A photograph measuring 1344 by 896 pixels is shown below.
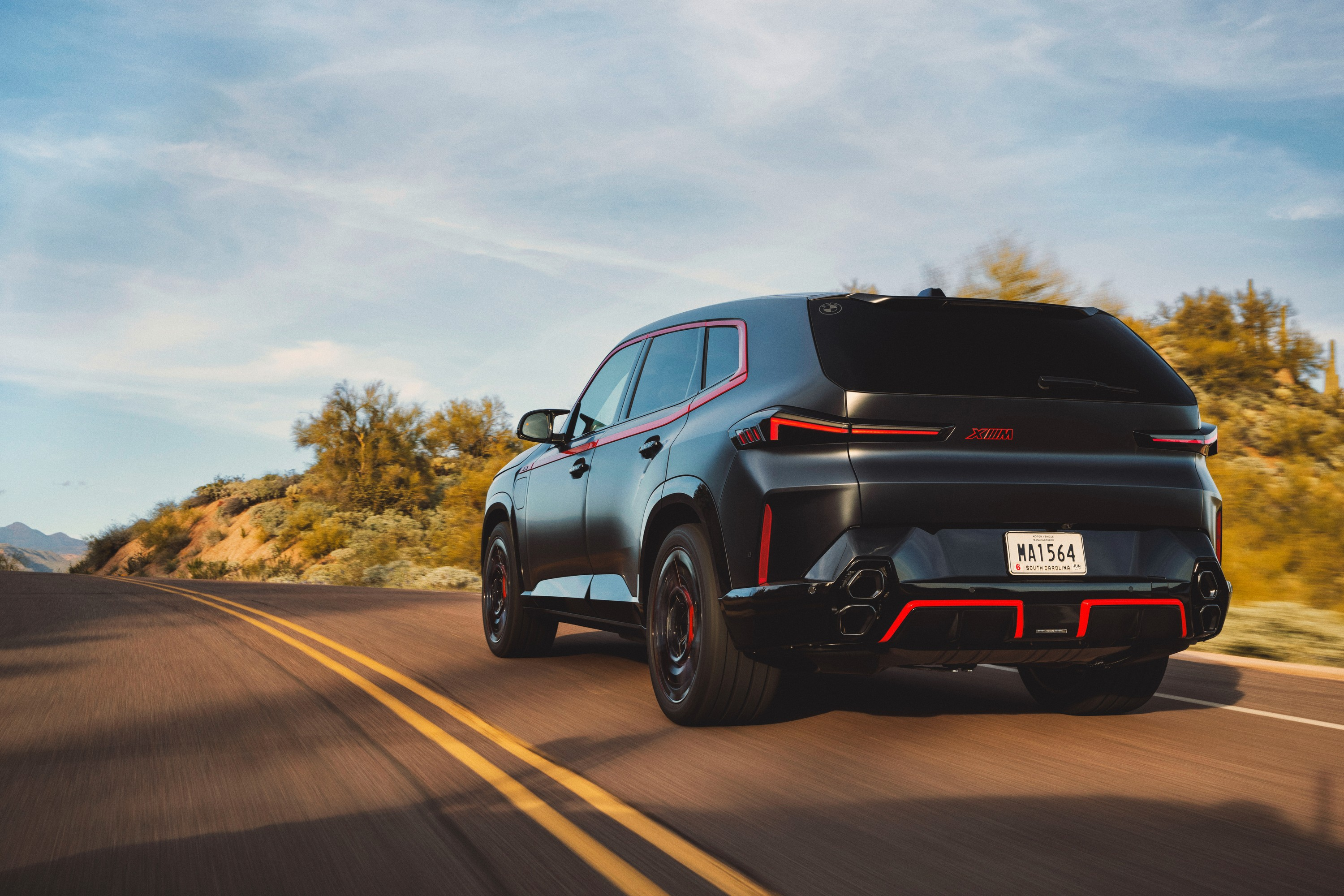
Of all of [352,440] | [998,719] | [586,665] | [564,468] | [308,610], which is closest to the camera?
[998,719]

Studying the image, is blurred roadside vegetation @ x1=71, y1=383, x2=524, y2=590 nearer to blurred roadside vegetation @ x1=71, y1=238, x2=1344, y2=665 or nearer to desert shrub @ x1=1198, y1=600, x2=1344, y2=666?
blurred roadside vegetation @ x1=71, y1=238, x2=1344, y2=665

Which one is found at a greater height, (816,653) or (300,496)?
(300,496)

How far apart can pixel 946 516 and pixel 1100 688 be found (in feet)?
6.34

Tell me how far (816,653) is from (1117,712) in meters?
2.16

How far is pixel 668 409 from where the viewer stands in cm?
618

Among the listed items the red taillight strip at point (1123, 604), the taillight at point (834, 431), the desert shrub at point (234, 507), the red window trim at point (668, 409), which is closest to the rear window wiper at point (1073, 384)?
the taillight at point (834, 431)

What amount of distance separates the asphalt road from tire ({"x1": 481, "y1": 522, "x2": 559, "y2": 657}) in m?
0.73

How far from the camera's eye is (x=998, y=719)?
598 cm

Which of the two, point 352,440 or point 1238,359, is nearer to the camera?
point 1238,359

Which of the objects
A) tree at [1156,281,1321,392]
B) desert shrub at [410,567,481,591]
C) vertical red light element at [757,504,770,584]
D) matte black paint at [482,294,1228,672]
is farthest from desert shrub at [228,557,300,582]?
vertical red light element at [757,504,770,584]

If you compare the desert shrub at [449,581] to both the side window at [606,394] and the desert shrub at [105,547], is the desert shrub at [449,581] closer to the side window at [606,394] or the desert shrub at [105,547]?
the side window at [606,394]

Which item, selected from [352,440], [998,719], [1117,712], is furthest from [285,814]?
[352,440]

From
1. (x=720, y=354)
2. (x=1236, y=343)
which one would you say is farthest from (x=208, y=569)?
(x=720, y=354)

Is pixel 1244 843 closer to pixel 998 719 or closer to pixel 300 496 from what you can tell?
pixel 998 719
